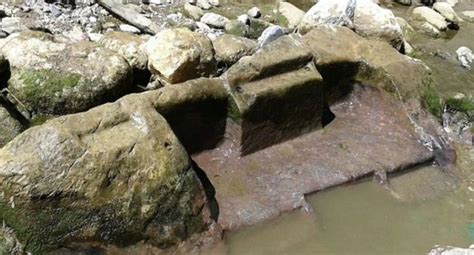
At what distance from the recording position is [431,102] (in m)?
7.20

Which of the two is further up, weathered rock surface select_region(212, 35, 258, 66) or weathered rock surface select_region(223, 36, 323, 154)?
weathered rock surface select_region(223, 36, 323, 154)

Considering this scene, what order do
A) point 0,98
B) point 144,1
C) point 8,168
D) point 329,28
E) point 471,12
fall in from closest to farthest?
point 8,168 → point 0,98 → point 329,28 → point 144,1 → point 471,12

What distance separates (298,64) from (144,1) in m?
4.48

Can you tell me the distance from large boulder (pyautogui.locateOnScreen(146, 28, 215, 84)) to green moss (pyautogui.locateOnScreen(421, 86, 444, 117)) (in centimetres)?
239

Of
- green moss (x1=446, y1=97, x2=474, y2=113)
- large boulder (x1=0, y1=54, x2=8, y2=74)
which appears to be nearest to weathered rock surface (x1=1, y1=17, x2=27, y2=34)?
large boulder (x1=0, y1=54, x2=8, y2=74)

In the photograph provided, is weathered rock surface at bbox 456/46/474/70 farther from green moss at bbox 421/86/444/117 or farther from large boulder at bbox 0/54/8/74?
large boulder at bbox 0/54/8/74

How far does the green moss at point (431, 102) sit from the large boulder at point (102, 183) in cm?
325

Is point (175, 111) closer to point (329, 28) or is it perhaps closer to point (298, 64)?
point (298, 64)

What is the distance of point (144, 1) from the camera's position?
33.5ft

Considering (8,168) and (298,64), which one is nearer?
(8,168)

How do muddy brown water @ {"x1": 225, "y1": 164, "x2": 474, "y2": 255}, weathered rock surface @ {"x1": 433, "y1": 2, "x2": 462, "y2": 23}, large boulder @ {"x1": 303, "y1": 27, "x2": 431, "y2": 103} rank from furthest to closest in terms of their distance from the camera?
weathered rock surface @ {"x1": 433, "y1": 2, "x2": 462, "y2": 23} → large boulder @ {"x1": 303, "y1": 27, "x2": 431, "y2": 103} → muddy brown water @ {"x1": 225, "y1": 164, "x2": 474, "y2": 255}

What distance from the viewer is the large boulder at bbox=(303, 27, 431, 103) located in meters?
7.02

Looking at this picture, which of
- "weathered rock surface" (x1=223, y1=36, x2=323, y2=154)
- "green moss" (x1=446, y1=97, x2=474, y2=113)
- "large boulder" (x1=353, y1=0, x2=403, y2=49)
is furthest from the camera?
"large boulder" (x1=353, y1=0, x2=403, y2=49)

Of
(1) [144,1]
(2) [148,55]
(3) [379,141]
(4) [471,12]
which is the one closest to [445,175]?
(3) [379,141]
